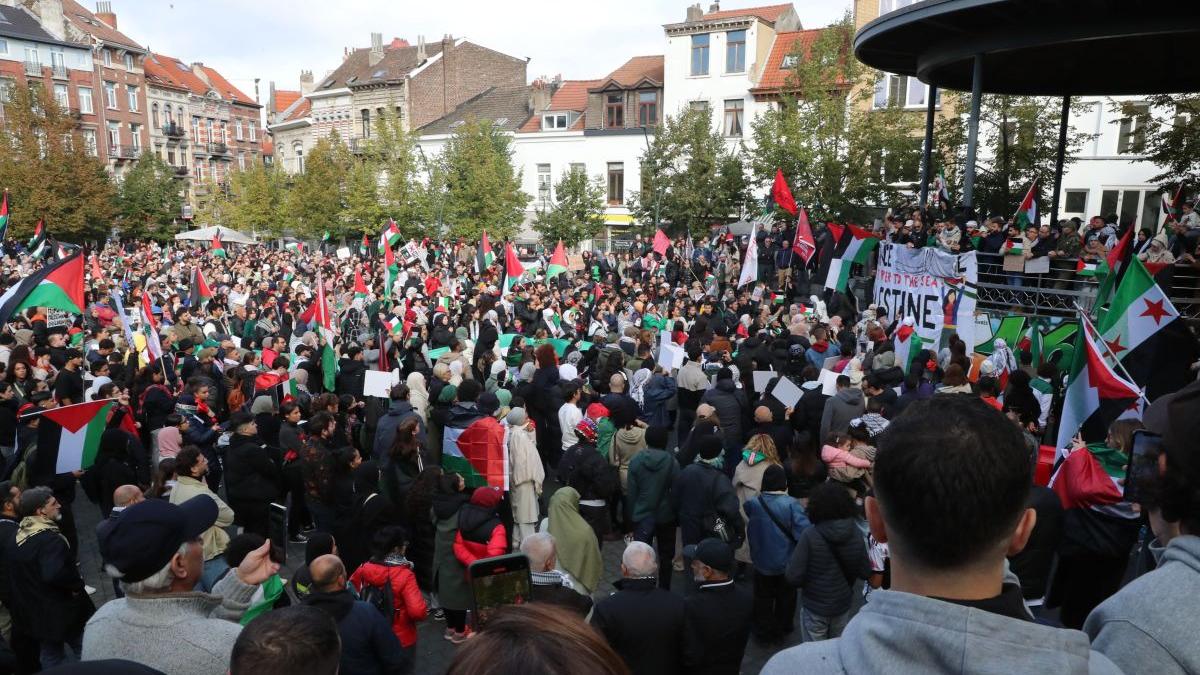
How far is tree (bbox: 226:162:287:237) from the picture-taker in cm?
5559

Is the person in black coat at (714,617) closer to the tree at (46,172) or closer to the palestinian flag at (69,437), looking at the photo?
the palestinian flag at (69,437)

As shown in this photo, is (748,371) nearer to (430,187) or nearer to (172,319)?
(172,319)

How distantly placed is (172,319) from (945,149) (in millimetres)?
26666

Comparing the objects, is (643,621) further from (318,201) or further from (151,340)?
(318,201)

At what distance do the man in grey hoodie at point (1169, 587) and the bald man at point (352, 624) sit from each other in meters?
3.61

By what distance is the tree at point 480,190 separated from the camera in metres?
45.0

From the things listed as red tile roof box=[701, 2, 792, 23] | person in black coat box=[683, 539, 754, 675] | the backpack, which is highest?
red tile roof box=[701, 2, 792, 23]

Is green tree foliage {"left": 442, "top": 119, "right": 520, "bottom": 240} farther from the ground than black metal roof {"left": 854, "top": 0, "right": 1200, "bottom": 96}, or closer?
closer

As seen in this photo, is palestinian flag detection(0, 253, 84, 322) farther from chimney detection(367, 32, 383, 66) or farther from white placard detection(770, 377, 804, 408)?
chimney detection(367, 32, 383, 66)

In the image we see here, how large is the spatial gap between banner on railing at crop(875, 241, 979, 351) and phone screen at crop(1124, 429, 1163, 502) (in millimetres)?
8783

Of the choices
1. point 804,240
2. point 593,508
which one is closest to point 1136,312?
point 593,508

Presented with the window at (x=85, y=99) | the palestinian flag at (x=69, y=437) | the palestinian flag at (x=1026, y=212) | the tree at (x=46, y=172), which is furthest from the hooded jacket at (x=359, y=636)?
the window at (x=85, y=99)

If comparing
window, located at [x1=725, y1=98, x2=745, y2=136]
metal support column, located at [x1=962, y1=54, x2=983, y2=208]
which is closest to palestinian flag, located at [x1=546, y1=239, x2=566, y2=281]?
metal support column, located at [x1=962, y1=54, x2=983, y2=208]

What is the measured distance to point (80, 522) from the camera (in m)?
9.44
